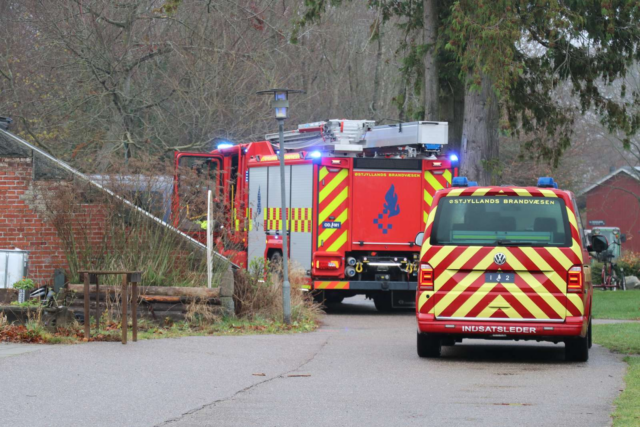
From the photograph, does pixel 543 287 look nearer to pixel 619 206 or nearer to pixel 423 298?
pixel 423 298

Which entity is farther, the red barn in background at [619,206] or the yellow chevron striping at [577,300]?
the red barn in background at [619,206]

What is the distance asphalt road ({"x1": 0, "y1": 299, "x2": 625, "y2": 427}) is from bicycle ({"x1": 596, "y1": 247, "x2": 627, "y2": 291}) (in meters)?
19.2

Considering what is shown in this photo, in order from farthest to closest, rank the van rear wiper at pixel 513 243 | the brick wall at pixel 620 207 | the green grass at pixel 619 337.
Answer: the brick wall at pixel 620 207 → the green grass at pixel 619 337 → the van rear wiper at pixel 513 243

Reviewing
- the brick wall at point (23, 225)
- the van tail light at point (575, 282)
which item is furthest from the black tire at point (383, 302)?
the van tail light at point (575, 282)

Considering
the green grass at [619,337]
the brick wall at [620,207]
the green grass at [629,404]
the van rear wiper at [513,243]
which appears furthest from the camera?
the brick wall at [620,207]

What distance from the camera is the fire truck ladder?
726 inches

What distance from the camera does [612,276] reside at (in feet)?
105

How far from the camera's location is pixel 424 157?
1861cm

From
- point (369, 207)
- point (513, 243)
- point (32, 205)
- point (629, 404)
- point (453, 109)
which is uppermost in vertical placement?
point (453, 109)

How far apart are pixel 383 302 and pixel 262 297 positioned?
509cm

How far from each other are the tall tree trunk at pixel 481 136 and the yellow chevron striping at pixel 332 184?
12.6 feet

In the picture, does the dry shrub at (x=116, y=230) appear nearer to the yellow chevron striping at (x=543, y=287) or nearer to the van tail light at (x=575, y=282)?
the yellow chevron striping at (x=543, y=287)

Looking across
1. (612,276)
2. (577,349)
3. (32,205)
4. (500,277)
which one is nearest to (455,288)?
(500,277)

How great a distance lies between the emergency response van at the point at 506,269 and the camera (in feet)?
36.2
